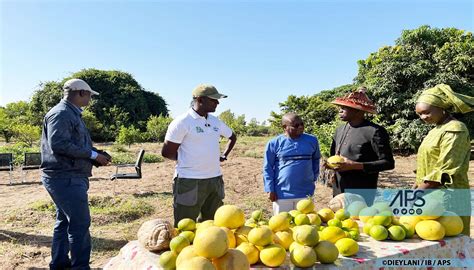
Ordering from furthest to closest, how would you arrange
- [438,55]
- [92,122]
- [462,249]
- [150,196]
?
1. [92,122]
2. [438,55]
3. [150,196]
4. [462,249]

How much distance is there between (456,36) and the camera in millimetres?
15297

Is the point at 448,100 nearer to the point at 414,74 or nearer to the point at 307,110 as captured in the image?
the point at 307,110

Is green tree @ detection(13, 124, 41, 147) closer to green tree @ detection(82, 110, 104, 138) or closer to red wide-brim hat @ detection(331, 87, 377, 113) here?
green tree @ detection(82, 110, 104, 138)

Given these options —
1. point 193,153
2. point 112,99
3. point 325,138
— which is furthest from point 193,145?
point 112,99

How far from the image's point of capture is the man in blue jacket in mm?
3070

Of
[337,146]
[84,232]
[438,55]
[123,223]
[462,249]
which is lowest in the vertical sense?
[123,223]

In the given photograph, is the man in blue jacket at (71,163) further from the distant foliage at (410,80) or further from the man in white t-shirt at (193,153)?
the distant foliage at (410,80)

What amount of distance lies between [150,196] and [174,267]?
6118 mm

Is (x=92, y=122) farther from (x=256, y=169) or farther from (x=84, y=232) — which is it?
(x=84, y=232)

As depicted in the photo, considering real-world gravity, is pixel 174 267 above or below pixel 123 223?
above

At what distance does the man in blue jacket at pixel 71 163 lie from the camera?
307 cm

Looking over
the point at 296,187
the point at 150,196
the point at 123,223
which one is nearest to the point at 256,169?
the point at 150,196

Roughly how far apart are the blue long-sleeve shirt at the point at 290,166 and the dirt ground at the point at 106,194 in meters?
2.25

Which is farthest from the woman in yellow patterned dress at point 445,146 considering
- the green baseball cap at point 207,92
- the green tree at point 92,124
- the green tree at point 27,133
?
the green tree at point 92,124
